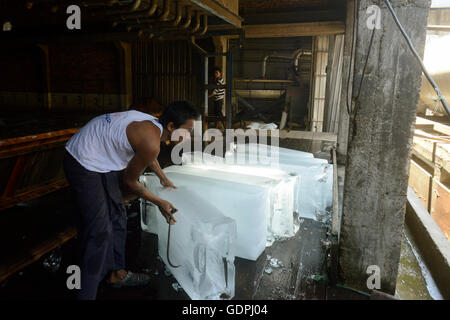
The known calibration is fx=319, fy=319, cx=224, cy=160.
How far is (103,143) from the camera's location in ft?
7.25

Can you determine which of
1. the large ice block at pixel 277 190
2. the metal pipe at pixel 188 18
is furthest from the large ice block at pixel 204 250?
the metal pipe at pixel 188 18

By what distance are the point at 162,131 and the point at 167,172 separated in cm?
99

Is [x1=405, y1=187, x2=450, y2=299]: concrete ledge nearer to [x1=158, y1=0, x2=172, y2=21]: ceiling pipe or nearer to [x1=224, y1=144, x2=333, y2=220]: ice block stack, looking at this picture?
[x1=224, y1=144, x2=333, y2=220]: ice block stack

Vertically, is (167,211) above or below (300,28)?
below

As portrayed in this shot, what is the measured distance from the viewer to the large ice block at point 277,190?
3.08m

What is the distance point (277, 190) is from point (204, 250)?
109cm

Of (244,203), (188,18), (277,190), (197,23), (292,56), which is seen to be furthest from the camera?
(292,56)

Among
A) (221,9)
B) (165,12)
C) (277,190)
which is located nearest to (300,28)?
(221,9)

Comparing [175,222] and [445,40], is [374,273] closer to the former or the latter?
[175,222]

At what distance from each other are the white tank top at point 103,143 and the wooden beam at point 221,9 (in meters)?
1.50

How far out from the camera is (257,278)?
265cm

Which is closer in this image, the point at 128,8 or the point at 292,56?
the point at 128,8

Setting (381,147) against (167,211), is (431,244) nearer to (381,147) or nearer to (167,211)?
(381,147)

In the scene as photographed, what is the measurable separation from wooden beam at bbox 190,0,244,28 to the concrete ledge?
3.28 meters
